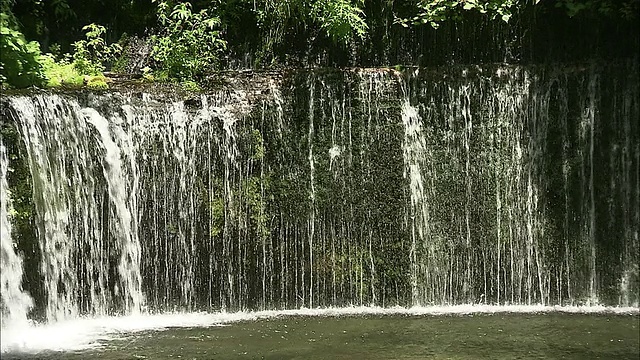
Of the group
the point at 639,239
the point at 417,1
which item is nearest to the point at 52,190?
the point at 417,1

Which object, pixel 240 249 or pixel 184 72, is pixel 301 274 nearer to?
pixel 240 249

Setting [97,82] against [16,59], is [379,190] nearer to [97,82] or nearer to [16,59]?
[97,82]

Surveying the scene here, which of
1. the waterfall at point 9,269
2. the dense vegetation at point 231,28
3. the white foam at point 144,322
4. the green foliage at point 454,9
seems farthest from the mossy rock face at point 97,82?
the green foliage at point 454,9

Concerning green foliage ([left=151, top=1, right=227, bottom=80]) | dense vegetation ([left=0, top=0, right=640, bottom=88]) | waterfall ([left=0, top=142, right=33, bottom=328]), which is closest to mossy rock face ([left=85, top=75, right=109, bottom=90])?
dense vegetation ([left=0, top=0, right=640, bottom=88])

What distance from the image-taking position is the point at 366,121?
8062 mm

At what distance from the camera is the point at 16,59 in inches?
297

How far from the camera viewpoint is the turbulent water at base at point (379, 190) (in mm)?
7629

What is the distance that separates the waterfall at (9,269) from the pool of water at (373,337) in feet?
1.66

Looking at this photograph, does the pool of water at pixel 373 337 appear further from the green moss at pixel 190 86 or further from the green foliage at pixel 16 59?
the green foliage at pixel 16 59

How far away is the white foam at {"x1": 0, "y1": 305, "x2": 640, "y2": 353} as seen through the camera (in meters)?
5.86

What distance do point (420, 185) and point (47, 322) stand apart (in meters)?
4.40

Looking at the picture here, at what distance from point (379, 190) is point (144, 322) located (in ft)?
9.98

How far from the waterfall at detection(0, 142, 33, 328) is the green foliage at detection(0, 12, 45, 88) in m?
1.20

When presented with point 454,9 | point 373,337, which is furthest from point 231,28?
point 373,337
